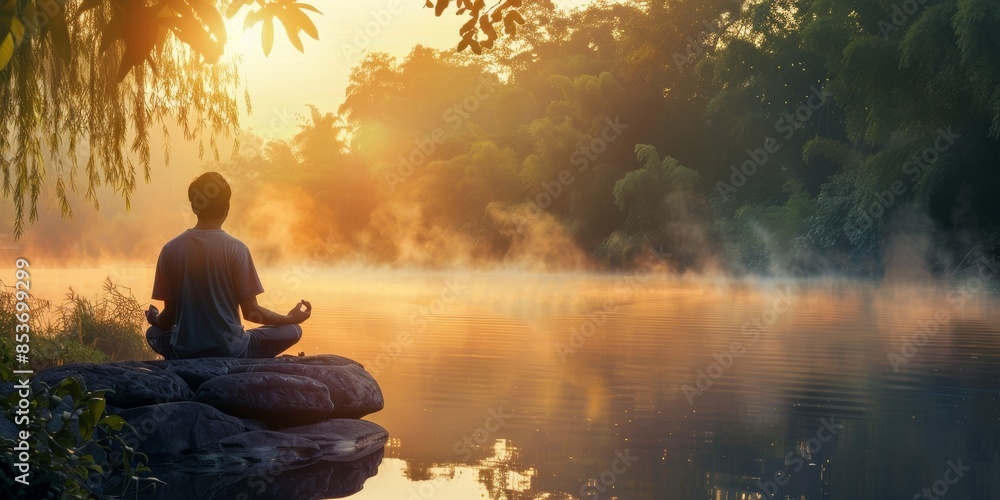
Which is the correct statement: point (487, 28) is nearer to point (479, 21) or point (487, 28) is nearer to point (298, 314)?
point (479, 21)

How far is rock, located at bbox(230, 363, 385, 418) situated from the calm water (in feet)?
0.76

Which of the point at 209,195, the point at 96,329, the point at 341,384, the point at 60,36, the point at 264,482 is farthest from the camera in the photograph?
the point at 96,329

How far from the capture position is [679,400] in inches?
322

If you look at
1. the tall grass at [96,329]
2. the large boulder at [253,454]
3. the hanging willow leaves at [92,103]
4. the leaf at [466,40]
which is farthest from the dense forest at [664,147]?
the leaf at [466,40]

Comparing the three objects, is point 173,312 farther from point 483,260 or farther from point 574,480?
point 483,260

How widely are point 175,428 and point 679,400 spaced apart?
3786 mm

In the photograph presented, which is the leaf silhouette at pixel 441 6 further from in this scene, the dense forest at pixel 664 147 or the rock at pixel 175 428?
the dense forest at pixel 664 147

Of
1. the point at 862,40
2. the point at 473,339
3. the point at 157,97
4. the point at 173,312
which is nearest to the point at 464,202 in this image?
the point at 862,40

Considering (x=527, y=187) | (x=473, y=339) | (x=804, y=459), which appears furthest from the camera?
(x=527, y=187)

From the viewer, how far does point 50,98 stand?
957 centimetres

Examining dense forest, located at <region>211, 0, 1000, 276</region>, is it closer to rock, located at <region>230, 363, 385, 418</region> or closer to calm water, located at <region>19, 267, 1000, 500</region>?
calm water, located at <region>19, 267, 1000, 500</region>

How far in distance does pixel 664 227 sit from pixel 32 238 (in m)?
37.1

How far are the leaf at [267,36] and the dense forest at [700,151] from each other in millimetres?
21240

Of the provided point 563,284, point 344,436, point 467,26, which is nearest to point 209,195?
point 344,436
